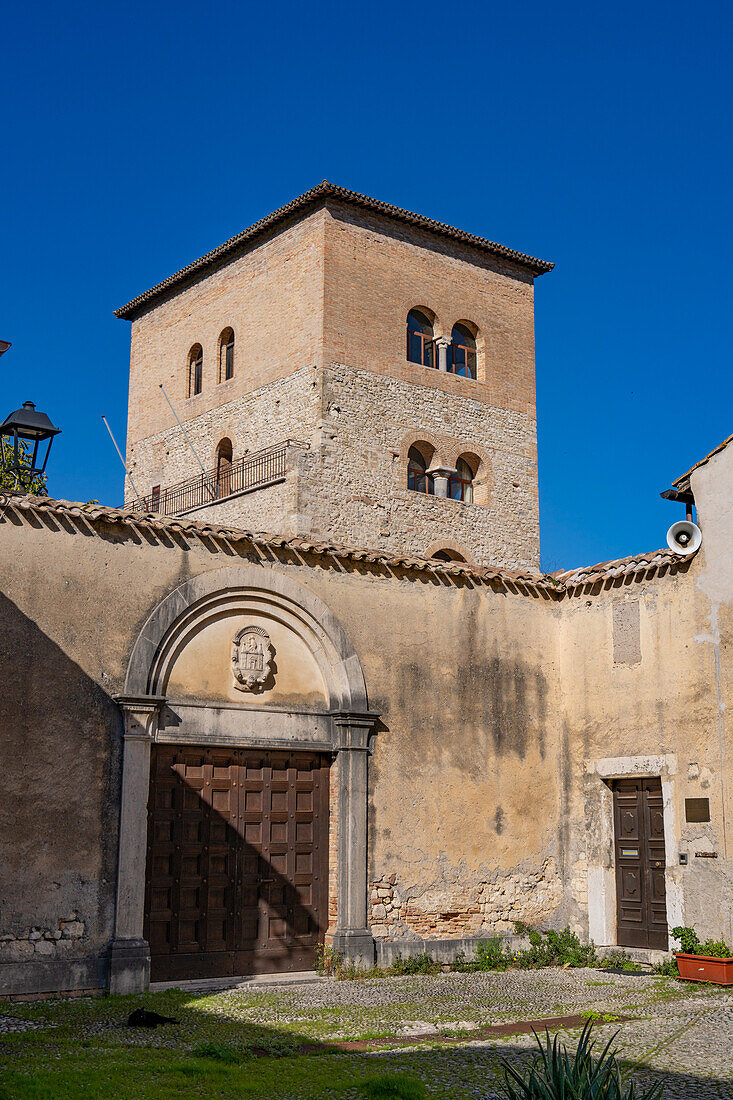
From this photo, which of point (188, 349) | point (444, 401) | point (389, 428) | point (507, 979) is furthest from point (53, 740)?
point (188, 349)

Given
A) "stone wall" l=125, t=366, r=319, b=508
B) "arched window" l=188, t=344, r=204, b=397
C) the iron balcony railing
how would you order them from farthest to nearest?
"arched window" l=188, t=344, r=204, b=397 → "stone wall" l=125, t=366, r=319, b=508 → the iron balcony railing

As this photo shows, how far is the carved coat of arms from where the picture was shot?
11.6 m

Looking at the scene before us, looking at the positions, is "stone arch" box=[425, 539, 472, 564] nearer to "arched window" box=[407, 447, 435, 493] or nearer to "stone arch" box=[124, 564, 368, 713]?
"arched window" box=[407, 447, 435, 493]

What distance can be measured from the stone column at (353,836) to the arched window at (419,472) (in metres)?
14.2

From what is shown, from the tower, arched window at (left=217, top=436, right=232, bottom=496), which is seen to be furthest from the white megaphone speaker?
arched window at (left=217, top=436, right=232, bottom=496)

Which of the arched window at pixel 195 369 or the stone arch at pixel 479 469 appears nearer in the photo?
the stone arch at pixel 479 469

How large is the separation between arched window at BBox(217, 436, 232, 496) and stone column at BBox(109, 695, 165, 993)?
15.9 metres

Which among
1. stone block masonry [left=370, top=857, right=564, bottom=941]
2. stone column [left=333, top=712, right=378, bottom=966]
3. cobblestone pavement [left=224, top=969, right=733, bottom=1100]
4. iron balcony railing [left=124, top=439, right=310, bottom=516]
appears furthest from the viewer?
iron balcony railing [left=124, top=439, right=310, bottom=516]

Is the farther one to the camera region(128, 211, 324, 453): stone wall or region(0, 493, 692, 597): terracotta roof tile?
region(128, 211, 324, 453): stone wall

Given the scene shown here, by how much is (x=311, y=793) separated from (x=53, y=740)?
9.82ft

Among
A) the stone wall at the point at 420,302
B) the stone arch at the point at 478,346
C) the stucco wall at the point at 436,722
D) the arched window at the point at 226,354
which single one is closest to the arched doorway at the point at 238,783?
the stucco wall at the point at 436,722

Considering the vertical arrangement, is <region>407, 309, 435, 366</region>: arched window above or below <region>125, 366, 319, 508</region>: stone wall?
above

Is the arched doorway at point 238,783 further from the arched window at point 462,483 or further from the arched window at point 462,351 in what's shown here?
the arched window at point 462,351

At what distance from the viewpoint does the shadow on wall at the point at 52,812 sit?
9719mm
